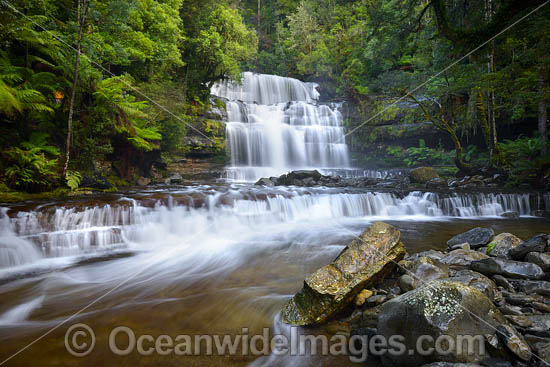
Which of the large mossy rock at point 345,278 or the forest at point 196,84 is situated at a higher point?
the forest at point 196,84

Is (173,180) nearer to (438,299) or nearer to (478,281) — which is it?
(478,281)

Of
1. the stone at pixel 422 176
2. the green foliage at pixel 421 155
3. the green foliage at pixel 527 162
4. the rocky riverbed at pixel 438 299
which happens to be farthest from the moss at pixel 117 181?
the green foliage at pixel 421 155

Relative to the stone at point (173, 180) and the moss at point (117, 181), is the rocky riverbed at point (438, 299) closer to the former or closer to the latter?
the moss at point (117, 181)

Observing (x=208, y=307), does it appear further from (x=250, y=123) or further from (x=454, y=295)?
(x=250, y=123)

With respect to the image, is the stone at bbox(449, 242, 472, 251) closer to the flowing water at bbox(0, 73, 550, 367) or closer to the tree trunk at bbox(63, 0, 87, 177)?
the flowing water at bbox(0, 73, 550, 367)

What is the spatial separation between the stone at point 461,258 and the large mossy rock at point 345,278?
797 millimetres

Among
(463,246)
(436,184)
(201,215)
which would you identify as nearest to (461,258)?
(463,246)

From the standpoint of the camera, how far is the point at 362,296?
9.08 feet

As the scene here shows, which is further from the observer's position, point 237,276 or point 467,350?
point 237,276

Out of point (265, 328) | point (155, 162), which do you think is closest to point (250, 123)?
point (155, 162)

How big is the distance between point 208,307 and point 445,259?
3237mm

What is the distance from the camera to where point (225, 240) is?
6.12 metres

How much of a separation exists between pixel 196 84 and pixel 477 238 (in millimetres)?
16487

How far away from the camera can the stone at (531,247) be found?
3287 millimetres
